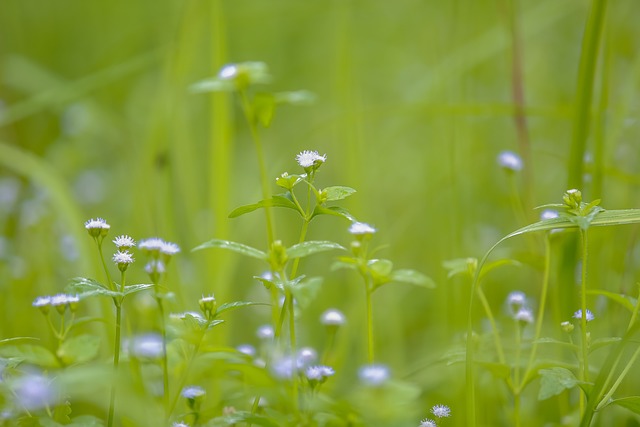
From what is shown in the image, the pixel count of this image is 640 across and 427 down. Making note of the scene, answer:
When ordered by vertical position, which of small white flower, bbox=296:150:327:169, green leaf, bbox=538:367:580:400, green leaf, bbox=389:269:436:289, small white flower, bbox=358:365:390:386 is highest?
small white flower, bbox=296:150:327:169

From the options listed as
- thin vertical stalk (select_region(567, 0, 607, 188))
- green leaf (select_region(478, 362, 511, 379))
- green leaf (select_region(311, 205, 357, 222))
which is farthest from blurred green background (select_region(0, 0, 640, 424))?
green leaf (select_region(311, 205, 357, 222))

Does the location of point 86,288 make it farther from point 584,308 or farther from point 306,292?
point 584,308

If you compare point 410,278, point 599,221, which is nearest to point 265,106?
point 410,278

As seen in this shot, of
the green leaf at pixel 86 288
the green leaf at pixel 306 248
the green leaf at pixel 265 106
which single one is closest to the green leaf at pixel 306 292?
the green leaf at pixel 306 248

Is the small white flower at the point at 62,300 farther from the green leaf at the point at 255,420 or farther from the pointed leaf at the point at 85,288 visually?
the green leaf at the point at 255,420

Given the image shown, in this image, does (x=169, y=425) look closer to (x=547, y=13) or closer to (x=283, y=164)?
(x=283, y=164)

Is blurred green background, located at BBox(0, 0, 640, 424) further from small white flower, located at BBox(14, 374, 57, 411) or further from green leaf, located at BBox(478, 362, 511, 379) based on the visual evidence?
small white flower, located at BBox(14, 374, 57, 411)

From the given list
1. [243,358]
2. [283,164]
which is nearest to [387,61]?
[283,164]
